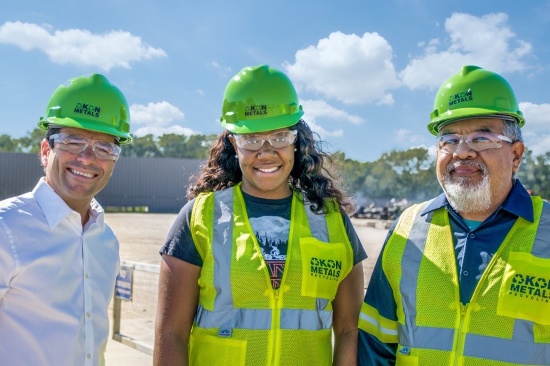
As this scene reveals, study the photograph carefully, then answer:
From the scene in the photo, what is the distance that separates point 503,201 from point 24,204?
2.33 m

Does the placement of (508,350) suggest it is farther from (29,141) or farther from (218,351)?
(29,141)

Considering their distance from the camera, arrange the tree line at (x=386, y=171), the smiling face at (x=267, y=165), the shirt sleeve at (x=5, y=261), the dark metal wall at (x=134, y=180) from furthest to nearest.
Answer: the tree line at (x=386, y=171)
the dark metal wall at (x=134, y=180)
the smiling face at (x=267, y=165)
the shirt sleeve at (x=5, y=261)

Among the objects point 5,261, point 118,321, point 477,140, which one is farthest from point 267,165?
point 118,321

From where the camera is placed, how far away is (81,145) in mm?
3139

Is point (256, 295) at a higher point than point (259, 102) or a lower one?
lower

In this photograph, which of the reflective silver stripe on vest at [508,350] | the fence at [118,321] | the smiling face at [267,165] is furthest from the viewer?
the fence at [118,321]

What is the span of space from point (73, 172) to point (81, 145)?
16cm

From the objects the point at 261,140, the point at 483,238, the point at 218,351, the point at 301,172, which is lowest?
the point at 218,351

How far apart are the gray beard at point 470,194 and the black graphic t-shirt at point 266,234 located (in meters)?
0.53

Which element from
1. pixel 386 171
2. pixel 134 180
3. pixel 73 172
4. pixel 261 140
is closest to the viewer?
pixel 261 140

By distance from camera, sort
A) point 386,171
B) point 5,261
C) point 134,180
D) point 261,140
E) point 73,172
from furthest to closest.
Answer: point 386,171
point 134,180
point 73,172
point 261,140
point 5,261

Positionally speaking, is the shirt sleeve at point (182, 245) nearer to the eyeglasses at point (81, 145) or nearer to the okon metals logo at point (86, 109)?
the eyeglasses at point (81, 145)

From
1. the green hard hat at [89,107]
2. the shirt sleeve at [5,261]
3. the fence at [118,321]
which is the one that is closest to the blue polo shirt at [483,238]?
the green hard hat at [89,107]

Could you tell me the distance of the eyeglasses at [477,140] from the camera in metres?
2.73
